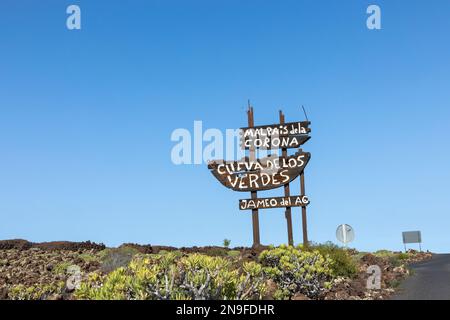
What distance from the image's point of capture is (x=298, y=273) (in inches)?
651

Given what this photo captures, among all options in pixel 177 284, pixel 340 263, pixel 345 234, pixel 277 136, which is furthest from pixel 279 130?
pixel 177 284

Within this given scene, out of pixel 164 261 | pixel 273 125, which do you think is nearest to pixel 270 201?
pixel 273 125

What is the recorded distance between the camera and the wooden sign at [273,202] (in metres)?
29.2

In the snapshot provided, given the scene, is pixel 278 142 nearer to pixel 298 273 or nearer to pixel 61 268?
pixel 61 268

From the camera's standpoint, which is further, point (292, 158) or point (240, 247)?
point (240, 247)

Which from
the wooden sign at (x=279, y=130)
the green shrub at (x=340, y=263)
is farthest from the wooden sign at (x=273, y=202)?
the green shrub at (x=340, y=263)

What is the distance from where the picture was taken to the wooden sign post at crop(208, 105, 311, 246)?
1170 inches

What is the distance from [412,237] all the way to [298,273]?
32.8 m

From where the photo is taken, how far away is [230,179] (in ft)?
100

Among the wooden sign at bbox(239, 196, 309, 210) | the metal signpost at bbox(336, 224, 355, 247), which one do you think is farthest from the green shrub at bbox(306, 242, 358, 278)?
the wooden sign at bbox(239, 196, 309, 210)

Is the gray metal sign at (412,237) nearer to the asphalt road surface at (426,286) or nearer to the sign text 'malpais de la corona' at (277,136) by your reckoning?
the sign text 'malpais de la corona' at (277,136)
